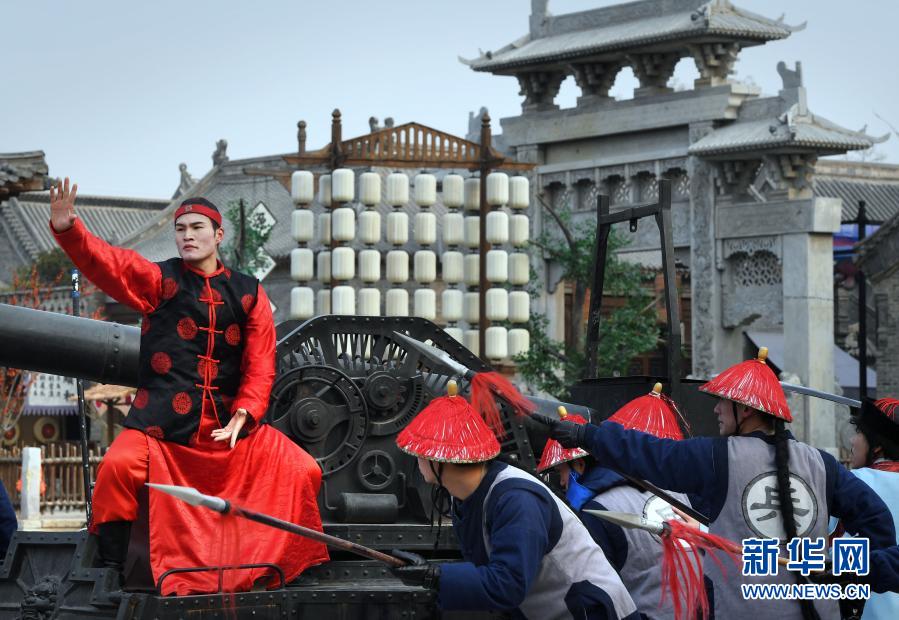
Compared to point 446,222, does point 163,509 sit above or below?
below

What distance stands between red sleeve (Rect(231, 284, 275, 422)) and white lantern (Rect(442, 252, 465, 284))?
1338 cm

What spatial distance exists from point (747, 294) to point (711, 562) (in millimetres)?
14913

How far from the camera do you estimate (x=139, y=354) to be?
6.45m

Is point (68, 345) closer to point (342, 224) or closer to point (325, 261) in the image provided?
point (342, 224)

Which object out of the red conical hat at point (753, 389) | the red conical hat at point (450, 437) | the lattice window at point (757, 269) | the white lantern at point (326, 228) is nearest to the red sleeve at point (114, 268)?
the red conical hat at point (450, 437)

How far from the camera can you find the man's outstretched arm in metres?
5.60

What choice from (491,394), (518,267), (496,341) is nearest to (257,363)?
(491,394)

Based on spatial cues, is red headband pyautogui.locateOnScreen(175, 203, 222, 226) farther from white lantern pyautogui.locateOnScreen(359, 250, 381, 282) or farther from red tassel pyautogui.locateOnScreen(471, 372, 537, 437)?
white lantern pyautogui.locateOnScreen(359, 250, 381, 282)

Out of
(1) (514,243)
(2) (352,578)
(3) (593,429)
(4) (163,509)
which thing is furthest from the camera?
(1) (514,243)

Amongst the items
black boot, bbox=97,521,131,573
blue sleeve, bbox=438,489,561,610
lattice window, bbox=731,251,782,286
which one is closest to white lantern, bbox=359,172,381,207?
lattice window, bbox=731,251,782,286

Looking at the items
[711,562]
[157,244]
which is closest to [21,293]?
[157,244]

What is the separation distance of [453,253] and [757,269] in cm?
402

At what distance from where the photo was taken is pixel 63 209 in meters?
5.58

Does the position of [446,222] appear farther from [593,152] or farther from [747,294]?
[747,294]
